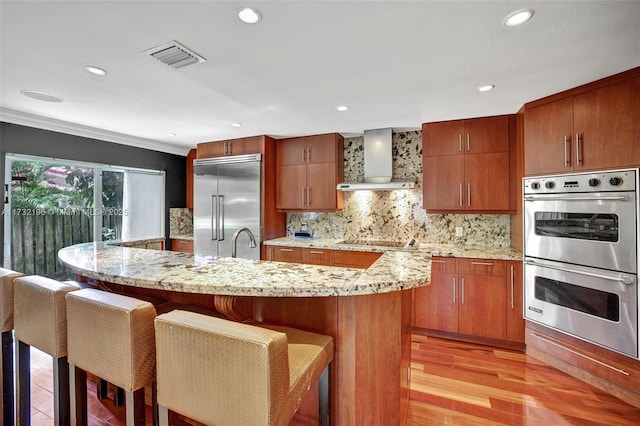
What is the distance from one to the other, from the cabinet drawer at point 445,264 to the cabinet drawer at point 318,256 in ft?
3.87

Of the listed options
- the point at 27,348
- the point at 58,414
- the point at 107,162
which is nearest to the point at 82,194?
the point at 107,162

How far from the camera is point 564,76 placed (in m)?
2.13

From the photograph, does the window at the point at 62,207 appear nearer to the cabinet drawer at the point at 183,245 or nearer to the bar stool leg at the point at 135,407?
the cabinet drawer at the point at 183,245

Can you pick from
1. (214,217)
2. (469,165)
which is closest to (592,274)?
(469,165)

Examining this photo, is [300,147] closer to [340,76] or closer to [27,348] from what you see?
[340,76]

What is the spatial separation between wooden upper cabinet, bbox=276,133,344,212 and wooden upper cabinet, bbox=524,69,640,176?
2.11m

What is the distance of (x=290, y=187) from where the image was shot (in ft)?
13.4

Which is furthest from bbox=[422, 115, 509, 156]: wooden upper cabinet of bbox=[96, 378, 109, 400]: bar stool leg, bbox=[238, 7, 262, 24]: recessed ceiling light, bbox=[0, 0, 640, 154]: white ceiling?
bbox=[96, 378, 109, 400]: bar stool leg

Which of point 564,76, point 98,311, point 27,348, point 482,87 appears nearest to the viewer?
point 98,311

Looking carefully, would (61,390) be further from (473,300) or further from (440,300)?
(473,300)

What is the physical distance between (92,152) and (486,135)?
192 inches

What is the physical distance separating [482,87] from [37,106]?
4.16 meters

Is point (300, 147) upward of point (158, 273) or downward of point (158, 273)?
upward

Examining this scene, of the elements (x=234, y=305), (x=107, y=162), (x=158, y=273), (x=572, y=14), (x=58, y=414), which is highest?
(x=572, y=14)
